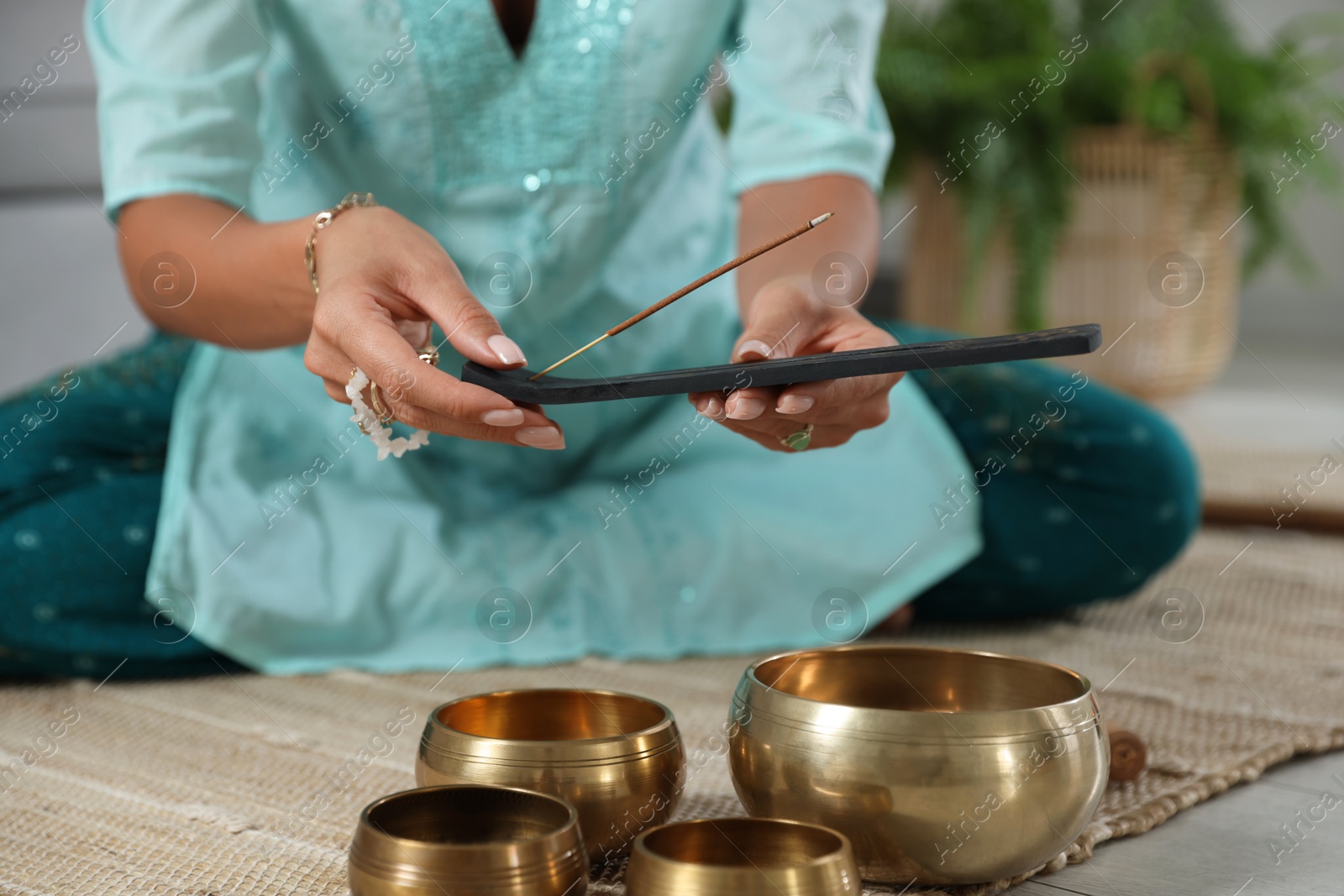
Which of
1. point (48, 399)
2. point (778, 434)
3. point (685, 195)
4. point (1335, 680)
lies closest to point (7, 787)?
point (48, 399)

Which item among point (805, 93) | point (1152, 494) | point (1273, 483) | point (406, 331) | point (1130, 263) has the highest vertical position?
point (805, 93)

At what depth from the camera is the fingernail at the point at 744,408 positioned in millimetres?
707

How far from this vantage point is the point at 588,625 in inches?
45.6

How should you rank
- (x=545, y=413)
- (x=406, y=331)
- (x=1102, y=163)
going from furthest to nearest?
(x=1102, y=163) → (x=545, y=413) → (x=406, y=331)

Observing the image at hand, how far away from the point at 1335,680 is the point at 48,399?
3.80ft

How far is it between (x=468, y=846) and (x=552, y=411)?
0.71 metres

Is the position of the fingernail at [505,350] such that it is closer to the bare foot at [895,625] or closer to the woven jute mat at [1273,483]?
the bare foot at [895,625]

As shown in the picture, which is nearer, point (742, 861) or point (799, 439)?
point (742, 861)

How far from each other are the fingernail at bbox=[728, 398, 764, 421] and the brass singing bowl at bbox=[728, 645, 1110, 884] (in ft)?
0.50

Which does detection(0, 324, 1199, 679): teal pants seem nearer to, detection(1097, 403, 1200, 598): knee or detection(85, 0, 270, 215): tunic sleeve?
detection(1097, 403, 1200, 598): knee

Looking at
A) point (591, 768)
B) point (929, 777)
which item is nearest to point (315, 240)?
point (591, 768)

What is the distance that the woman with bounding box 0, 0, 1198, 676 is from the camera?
1.03 m

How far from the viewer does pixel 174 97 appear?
3.21 feet

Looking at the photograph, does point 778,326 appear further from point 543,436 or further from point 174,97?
point 174,97
